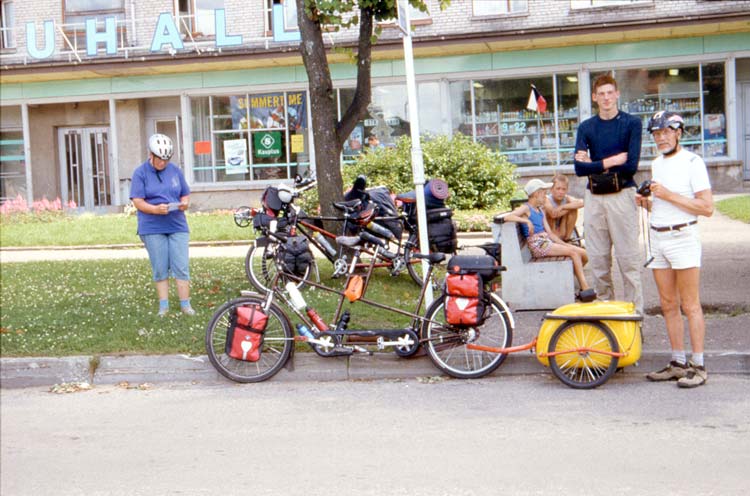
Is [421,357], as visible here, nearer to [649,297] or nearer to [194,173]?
[649,297]

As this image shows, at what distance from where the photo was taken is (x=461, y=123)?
86.0 feet

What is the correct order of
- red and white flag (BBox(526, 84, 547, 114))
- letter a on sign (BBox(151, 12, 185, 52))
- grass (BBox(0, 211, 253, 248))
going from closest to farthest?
1. grass (BBox(0, 211, 253, 248))
2. red and white flag (BBox(526, 84, 547, 114))
3. letter a on sign (BBox(151, 12, 185, 52))

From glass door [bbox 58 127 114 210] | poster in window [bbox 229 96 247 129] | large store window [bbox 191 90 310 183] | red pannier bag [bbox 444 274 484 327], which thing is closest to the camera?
red pannier bag [bbox 444 274 484 327]

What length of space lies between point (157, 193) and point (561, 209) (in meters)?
4.15

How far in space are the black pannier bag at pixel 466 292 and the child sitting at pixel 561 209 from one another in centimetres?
291

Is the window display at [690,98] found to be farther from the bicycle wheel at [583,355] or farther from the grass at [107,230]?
the bicycle wheel at [583,355]

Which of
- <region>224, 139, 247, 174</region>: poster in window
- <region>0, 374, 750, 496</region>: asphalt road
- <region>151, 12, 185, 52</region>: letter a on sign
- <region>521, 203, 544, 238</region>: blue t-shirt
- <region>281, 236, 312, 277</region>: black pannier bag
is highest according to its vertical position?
<region>151, 12, 185, 52</region>: letter a on sign

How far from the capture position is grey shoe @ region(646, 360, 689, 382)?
7.49 m

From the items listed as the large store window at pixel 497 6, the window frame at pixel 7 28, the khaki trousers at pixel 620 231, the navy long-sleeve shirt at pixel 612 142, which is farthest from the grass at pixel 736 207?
the window frame at pixel 7 28

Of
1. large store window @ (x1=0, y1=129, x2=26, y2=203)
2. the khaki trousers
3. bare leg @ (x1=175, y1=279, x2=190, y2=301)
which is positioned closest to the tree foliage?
bare leg @ (x1=175, y1=279, x2=190, y2=301)

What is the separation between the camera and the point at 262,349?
805 centimetres

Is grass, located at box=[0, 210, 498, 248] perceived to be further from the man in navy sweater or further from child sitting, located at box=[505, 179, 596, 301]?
the man in navy sweater

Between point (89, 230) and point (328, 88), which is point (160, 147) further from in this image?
point (89, 230)

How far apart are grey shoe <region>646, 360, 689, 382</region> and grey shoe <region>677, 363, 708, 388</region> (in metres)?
0.06
